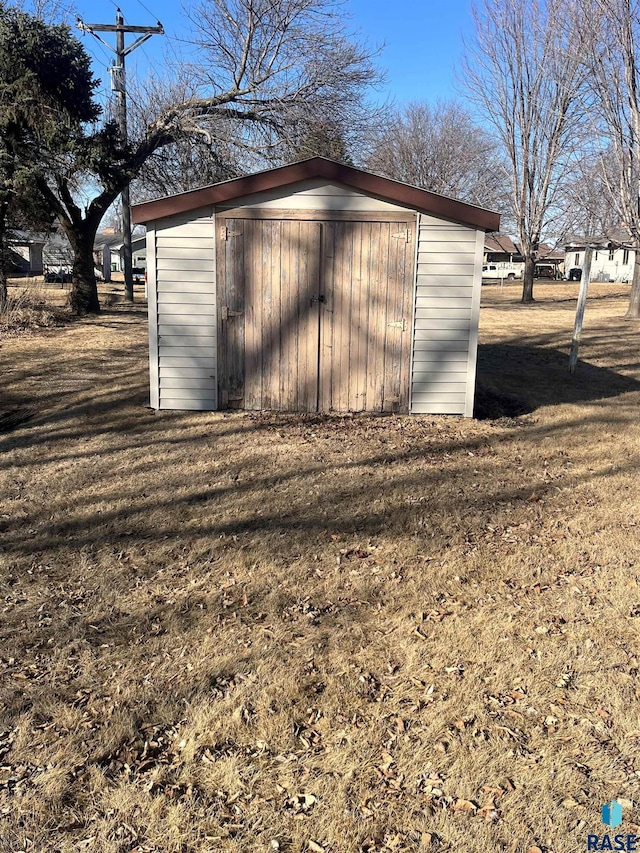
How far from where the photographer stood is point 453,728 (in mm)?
2578

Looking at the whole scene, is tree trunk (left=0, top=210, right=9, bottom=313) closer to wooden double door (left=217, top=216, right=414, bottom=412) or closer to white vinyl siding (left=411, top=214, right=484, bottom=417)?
wooden double door (left=217, top=216, right=414, bottom=412)

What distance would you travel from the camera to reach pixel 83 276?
55.5ft

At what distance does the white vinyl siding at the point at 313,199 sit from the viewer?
7.04 meters

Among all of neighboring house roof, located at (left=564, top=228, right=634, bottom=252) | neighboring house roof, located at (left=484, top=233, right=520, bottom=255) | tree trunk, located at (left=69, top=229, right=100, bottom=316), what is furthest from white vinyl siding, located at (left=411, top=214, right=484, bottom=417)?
neighboring house roof, located at (left=484, top=233, right=520, bottom=255)

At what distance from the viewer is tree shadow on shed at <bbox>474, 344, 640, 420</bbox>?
8.52 m

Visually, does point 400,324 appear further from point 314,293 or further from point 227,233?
point 227,233

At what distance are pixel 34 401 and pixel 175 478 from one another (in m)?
3.60

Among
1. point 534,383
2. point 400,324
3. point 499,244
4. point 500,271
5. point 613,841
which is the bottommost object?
point 613,841

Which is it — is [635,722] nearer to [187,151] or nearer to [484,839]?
[484,839]

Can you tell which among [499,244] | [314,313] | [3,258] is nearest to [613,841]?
[314,313]

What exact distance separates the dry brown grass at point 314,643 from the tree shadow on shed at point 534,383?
201 cm

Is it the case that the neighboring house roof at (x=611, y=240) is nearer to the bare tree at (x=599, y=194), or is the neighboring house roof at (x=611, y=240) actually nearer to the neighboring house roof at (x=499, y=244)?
the bare tree at (x=599, y=194)

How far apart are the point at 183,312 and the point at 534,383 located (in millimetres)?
5466

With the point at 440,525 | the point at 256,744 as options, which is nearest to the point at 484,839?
the point at 256,744
